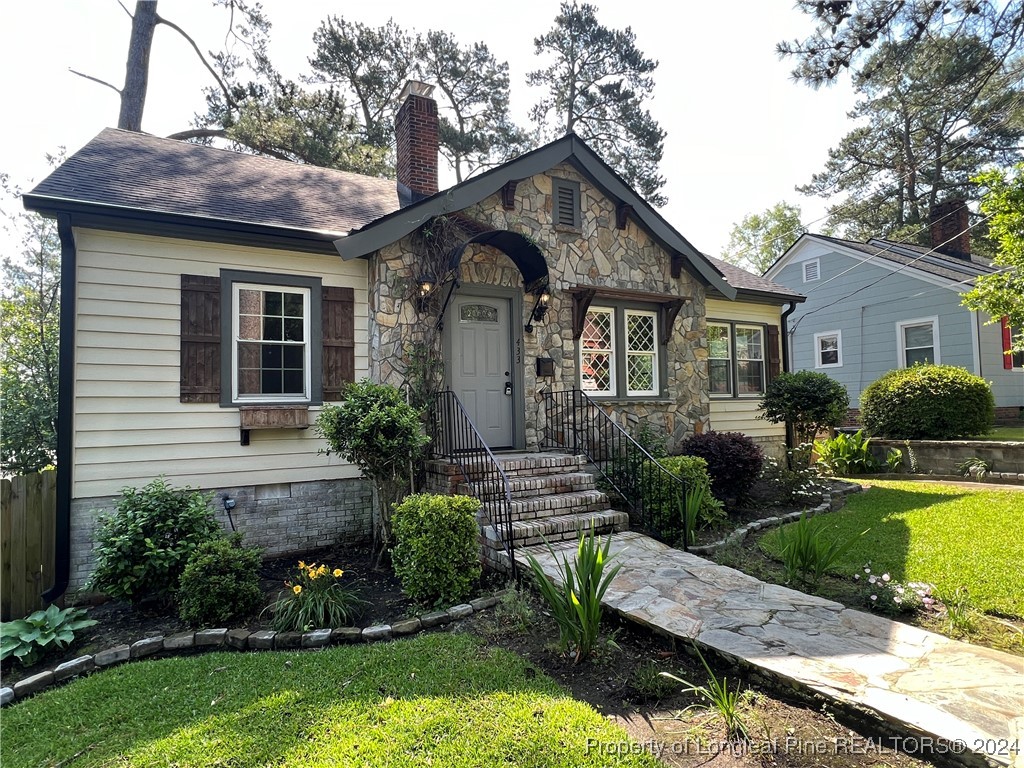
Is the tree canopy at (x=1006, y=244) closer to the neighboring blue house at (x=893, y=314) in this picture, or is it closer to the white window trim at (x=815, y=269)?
the neighboring blue house at (x=893, y=314)

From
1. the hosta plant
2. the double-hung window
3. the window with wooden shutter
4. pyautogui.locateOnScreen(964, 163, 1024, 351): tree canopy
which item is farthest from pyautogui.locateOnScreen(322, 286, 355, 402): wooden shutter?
pyautogui.locateOnScreen(964, 163, 1024, 351): tree canopy

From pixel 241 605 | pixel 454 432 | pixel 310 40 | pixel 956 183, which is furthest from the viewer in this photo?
pixel 956 183

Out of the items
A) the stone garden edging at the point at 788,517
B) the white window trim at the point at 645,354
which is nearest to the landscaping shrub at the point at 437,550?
the stone garden edging at the point at 788,517

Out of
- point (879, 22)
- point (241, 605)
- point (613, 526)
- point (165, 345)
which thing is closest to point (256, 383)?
point (165, 345)

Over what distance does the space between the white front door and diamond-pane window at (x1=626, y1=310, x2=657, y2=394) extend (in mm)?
2191

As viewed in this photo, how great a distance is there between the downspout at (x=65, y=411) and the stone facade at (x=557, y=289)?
2914 millimetres

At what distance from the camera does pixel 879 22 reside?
6383 millimetres

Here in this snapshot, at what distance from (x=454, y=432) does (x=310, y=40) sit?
15.3 meters

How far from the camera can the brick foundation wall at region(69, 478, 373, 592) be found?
5965 millimetres

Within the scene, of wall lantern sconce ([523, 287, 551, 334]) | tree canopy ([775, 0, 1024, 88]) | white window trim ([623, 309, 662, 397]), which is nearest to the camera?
tree canopy ([775, 0, 1024, 88])

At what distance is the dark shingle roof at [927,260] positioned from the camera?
1317 cm

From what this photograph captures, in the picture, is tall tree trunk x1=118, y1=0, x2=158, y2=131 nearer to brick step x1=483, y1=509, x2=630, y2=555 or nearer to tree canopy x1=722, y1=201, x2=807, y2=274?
brick step x1=483, y1=509, x2=630, y2=555

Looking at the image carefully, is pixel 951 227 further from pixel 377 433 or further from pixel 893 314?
pixel 377 433

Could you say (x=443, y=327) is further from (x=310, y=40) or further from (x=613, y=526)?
(x=310, y=40)
